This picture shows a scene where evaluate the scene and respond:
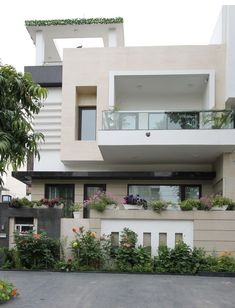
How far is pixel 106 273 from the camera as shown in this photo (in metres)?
16.0

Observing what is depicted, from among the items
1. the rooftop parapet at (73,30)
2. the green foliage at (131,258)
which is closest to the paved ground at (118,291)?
the green foliage at (131,258)

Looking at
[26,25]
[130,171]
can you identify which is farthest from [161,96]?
[26,25]

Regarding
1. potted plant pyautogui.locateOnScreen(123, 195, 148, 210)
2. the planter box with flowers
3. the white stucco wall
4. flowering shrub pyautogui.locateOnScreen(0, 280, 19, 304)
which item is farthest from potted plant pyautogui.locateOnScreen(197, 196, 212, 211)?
flowering shrub pyautogui.locateOnScreen(0, 280, 19, 304)

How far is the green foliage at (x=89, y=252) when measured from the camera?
1627 centimetres

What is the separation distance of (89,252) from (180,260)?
302cm

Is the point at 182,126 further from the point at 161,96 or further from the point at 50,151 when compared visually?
the point at 50,151

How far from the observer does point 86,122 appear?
22.6 meters

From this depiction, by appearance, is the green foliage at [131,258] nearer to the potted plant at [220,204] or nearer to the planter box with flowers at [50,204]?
the potted plant at [220,204]

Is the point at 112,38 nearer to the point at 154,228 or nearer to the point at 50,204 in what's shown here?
the point at 50,204

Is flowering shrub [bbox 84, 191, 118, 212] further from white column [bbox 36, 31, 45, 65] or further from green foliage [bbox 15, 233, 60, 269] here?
white column [bbox 36, 31, 45, 65]

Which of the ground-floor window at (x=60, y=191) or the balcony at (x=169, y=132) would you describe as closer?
the balcony at (x=169, y=132)


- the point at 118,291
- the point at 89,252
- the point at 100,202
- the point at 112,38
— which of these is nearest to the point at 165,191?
the point at 100,202

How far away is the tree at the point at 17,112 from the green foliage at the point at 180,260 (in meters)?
10.1

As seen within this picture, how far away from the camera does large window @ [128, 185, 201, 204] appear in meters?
22.4
